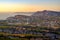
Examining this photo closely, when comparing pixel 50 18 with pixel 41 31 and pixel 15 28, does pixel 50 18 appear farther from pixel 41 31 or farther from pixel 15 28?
pixel 15 28

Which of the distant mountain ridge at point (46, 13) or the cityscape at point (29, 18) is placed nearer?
the cityscape at point (29, 18)

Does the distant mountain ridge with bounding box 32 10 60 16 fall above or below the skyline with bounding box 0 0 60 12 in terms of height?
below

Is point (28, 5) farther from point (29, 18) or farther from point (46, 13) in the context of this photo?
point (46, 13)

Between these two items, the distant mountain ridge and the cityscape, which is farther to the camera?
the distant mountain ridge

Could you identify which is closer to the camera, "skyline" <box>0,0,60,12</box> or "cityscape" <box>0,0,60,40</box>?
"cityscape" <box>0,0,60,40</box>

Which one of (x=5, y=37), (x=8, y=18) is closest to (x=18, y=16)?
(x=8, y=18)

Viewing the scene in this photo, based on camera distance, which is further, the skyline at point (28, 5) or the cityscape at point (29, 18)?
the skyline at point (28, 5)

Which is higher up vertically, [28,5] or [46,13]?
[28,5]

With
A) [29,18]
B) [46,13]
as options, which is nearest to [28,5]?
[29,18]

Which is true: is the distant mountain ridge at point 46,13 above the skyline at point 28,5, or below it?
below
